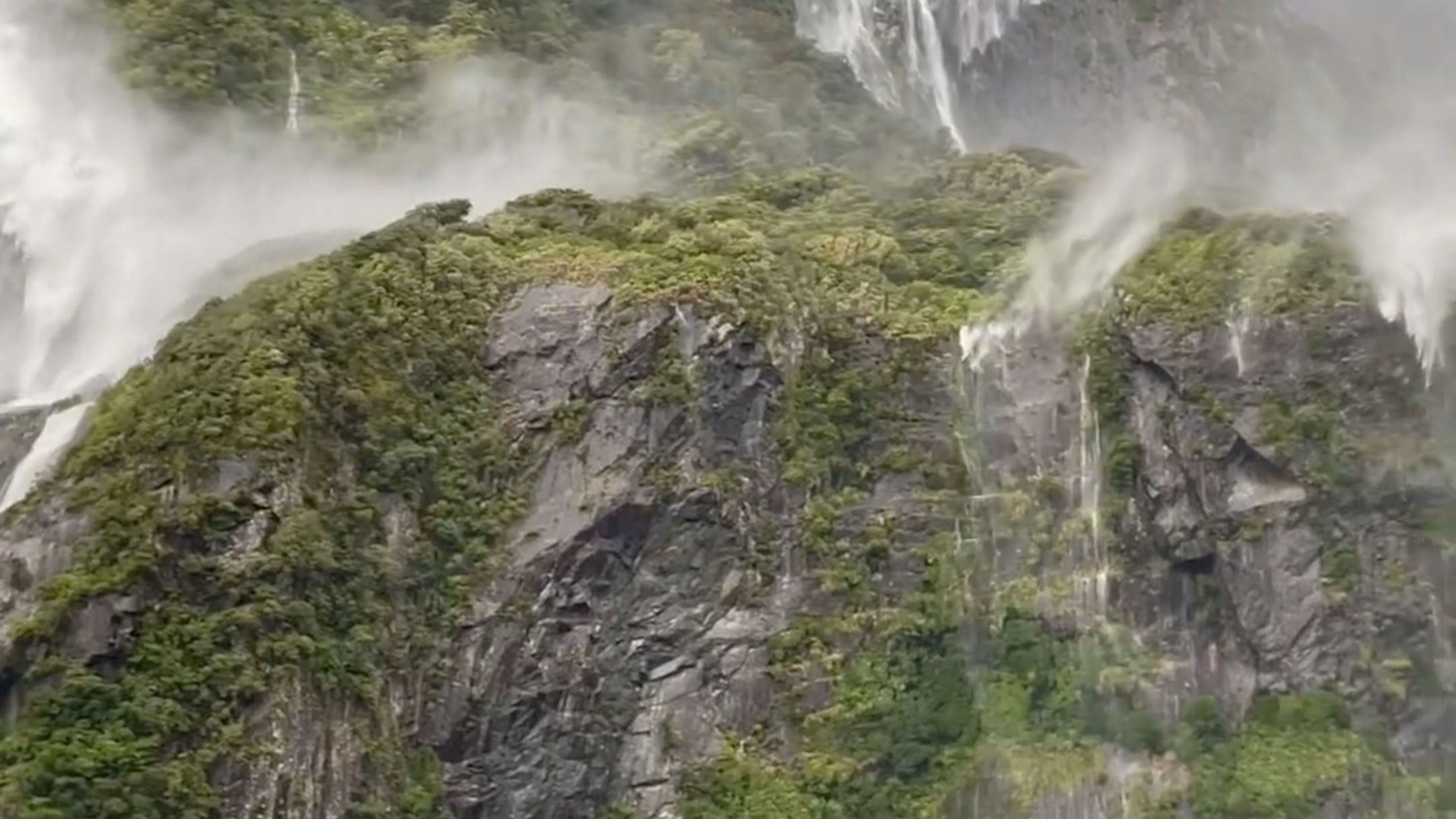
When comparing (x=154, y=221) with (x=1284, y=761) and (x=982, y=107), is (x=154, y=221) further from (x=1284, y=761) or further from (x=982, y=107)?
(x=982, y=107)

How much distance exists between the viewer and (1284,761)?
2092 cm

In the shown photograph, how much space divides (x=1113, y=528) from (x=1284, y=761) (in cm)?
399

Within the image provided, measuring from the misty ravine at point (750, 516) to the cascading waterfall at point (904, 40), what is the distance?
68.0 ft

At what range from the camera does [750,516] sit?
23.5 m

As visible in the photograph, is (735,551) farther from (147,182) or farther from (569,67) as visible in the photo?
(569,67)

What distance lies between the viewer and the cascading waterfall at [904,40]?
5059cm

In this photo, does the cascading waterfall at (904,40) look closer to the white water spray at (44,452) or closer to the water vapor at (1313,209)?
the water vapor at (1313,209)

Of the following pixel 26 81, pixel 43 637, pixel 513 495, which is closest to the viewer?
pixel 43 637

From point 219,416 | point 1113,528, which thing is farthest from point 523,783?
point 1113,528

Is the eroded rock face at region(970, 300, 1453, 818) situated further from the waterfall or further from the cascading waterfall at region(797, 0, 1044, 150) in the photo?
the cascading waterfall at region(797, 0, 1044, 150)

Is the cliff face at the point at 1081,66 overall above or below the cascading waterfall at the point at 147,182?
above

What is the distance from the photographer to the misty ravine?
64.2 ft

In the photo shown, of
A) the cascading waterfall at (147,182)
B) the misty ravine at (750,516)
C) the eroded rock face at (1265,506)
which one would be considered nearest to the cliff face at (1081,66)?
the cascading waterfall at (147,182)

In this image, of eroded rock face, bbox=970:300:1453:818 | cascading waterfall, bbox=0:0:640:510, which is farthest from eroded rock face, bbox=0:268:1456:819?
cascading waterfall, bbox=0:0:640:510
